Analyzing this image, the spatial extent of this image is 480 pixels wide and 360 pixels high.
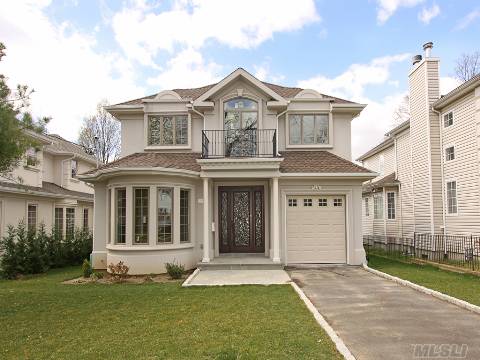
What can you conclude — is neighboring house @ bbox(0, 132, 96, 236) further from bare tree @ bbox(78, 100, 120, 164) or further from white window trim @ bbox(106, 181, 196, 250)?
bare tree @ bbox(78, 100, 120, 164)

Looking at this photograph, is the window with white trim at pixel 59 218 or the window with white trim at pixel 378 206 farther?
the window with white trim at pixel 378 206

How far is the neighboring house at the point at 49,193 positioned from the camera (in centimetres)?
1595

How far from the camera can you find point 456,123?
15.1 meters

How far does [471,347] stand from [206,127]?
10.8m

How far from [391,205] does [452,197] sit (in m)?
5.35

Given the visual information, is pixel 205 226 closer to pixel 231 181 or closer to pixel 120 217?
pixel 231 181

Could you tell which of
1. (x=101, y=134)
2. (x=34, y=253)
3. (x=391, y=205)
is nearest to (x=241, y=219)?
(x=34, y=253)

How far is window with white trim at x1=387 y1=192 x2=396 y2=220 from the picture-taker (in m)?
20.5

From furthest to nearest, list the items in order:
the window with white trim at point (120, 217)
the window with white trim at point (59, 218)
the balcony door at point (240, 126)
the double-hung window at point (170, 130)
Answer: the window with white trim at point (59, 218), the double-hung window at point (170, 130), the balcony door at point (240, 126), the window with white trim at point (120, 217)

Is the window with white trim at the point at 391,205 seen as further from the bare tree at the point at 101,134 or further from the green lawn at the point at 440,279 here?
the bare tree at the point at 101,134

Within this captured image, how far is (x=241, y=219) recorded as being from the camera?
45.2ft

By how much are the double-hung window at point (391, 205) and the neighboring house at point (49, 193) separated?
16.5 meters

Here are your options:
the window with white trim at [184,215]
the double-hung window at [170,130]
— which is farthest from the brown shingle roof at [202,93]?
the window with white trim at [184,215]

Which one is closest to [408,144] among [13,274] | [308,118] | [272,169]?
[308,118]
